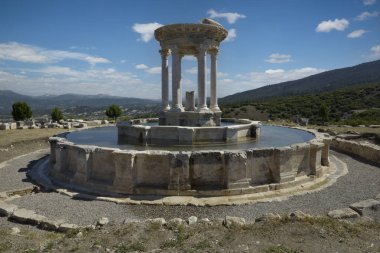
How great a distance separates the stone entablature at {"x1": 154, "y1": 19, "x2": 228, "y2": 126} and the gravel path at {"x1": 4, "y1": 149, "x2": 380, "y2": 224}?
8.62 metres

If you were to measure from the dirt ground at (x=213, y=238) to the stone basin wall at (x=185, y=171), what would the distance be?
10.7 ft

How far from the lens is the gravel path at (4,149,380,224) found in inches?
364

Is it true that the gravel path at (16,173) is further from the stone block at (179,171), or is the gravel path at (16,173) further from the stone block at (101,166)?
the stone block at (179,171)

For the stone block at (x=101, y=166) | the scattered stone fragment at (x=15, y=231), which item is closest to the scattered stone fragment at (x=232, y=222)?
the scattered stone fragment at (x=15, y=231)

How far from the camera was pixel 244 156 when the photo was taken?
10.9 m

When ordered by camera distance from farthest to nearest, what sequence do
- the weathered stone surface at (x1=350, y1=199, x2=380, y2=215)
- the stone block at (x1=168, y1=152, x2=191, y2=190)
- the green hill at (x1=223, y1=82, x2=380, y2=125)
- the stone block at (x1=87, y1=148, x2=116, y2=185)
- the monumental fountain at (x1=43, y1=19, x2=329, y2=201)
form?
the green hill at (x1=223, y1=82, x2=380, y2=125) < the stone block at (x1=87, y1=148, x2=116, y2=185) < the monumental fountain at (x1=43, y1=19, x2=329, y2=201) < the stone block at (x1=168, y1=152, x2=191, y2=190) < the weathered stone surface at (x1=350, y1=199, x2=380, y2=215)

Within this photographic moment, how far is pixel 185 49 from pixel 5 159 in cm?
1214

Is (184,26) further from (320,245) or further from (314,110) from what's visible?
(314,110)

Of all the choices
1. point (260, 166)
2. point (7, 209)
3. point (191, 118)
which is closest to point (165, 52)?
point (191, 118)

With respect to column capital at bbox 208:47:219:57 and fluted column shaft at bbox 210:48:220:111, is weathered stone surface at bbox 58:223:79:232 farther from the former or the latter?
column capital at bbox 208:47:219:57

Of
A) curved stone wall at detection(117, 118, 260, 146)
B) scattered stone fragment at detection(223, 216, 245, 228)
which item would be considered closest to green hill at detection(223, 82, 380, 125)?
curved stone wall at detection(117, 118, 260, 146)

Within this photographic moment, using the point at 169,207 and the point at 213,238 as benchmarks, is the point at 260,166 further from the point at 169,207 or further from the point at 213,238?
the point at 213,238

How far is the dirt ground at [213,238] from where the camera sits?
252 inches

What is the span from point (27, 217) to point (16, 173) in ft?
21.8
